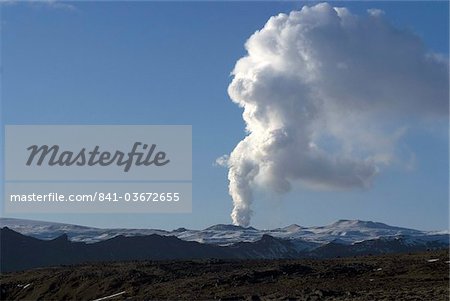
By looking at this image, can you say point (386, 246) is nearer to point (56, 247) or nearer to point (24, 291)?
point (56, 247)

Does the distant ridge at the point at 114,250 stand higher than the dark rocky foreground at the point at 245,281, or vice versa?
the distant ridge at the point at 114,250

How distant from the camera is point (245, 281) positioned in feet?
136

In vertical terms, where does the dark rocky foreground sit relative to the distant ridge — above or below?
below

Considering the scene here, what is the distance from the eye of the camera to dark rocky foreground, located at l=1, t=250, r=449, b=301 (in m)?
34.3

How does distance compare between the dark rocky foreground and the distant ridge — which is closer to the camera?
the dark rocky foreground

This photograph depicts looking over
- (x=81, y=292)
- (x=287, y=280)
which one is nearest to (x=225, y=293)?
(x=287, y=280)

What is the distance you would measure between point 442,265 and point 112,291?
2032cm

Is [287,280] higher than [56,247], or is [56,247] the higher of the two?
[56,247]

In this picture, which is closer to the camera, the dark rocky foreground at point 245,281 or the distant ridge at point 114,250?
the dark rocky foreground at point 245,281

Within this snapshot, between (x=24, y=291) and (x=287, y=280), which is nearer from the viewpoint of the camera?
(x=287, y=280)

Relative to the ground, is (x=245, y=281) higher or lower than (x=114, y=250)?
lower

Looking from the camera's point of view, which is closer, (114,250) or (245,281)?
(245,281)

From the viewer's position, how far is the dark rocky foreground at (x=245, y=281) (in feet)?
113

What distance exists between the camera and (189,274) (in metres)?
47.8
